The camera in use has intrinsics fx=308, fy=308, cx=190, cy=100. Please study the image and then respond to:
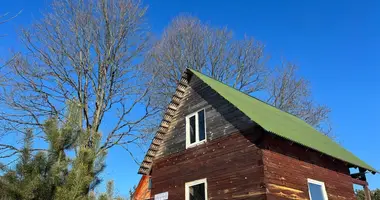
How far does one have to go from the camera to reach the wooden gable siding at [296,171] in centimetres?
948

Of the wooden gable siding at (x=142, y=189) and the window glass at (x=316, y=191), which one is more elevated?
the wooden gable siding at (x=142, y=189)

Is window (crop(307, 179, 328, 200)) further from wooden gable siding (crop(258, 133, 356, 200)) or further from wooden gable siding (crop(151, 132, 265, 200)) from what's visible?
wooden gable siding (crop(151, 132, 265, 200))

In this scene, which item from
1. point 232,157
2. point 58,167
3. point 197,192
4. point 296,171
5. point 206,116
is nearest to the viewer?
point 58,167

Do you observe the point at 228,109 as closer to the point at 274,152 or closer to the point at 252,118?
the point at 252,118

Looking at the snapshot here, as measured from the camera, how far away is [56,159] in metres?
6.15

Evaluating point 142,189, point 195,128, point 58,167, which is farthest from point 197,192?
point 142,189

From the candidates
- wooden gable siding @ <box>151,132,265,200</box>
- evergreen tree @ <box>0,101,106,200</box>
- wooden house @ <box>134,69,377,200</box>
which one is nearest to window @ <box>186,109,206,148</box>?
wooden house @ <box>134,69,377,200</box>

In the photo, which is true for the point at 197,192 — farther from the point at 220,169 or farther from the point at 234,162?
the point at 234,162

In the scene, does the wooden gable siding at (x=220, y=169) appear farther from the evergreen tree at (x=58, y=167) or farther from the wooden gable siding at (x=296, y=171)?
the evergreen tree at (x=58, y=167)

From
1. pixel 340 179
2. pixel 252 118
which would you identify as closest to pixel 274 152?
pixel 252 118

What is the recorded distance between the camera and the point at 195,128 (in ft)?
41.5

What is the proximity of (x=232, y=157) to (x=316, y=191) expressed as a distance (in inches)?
128

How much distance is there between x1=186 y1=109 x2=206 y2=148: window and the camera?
40.1 feet

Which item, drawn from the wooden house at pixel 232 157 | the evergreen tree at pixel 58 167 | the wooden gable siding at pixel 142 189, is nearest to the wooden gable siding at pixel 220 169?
the wooden house at pixel 232 157
